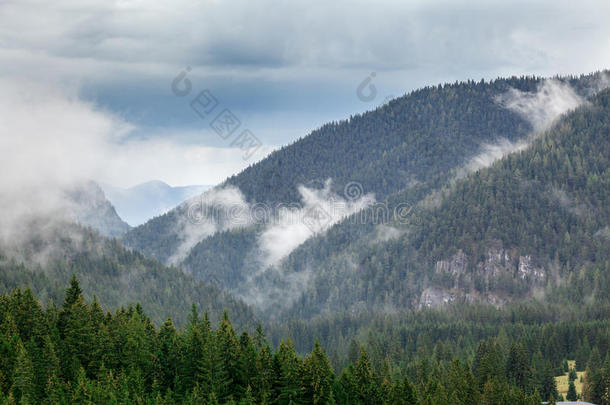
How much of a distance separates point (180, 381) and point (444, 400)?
44509 millimetres

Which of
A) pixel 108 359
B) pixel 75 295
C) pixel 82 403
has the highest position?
pixel 75 295

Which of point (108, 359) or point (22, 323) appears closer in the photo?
point (108, 359)

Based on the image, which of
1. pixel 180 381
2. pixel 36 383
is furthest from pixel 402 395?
pixel 36 383

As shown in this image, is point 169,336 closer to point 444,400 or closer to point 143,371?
point 143,371

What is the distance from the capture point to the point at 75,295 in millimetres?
119938

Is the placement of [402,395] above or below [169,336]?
below

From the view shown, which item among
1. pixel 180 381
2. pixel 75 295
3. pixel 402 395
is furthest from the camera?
pixel 75 295

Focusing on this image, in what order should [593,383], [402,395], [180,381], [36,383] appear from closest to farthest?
1. [36,383]
2. [180,381]
3. [402,395]
4. [593,383]

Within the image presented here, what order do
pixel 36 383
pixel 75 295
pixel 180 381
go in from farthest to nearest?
1. pixel 75 295
2. pixel 180 381
3. pixel 36 383

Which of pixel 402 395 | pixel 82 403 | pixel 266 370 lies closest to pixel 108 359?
pixel 82 403

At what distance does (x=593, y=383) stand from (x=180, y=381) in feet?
393

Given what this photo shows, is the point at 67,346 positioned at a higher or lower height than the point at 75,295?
lower

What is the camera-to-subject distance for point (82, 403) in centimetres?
8975

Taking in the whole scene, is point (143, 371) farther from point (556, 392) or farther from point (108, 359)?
point (556, 392)
